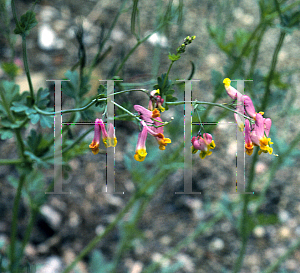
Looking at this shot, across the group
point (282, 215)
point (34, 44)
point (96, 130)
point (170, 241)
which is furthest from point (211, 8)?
point (96, 130)

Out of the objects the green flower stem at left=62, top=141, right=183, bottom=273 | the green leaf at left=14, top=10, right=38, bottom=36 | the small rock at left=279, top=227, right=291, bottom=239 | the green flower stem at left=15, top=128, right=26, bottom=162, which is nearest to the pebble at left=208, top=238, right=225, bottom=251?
the small rock at left=279, top=227, right=291, bottom=239

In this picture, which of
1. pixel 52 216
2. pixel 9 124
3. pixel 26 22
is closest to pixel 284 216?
pixel 52 216

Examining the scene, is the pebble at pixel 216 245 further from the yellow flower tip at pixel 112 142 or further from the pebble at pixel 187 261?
the yellow flower tip at pixel 112 142

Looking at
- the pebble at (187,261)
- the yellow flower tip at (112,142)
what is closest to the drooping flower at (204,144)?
the yellow flower tip at (112,142)

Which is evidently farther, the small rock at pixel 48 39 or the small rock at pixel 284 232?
the small rock at pixel 48 39

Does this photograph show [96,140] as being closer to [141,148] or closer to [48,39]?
[141,148]

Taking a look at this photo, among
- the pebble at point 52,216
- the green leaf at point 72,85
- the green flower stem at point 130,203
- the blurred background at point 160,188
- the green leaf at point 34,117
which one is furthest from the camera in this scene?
the pebble at point 52,216

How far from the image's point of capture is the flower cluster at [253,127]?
680 mm

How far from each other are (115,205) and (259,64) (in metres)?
1.46

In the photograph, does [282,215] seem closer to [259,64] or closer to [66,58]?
[259,64]

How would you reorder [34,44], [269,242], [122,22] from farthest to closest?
[122,22] < [34,44] < [269,242]

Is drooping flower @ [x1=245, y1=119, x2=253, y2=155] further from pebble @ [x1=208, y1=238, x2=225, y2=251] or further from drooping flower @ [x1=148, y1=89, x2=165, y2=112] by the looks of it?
pebble @ [x1=208, y1=238, x2=225, y2=251]

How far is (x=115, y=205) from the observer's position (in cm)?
195

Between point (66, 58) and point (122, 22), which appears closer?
point (66, 58)
